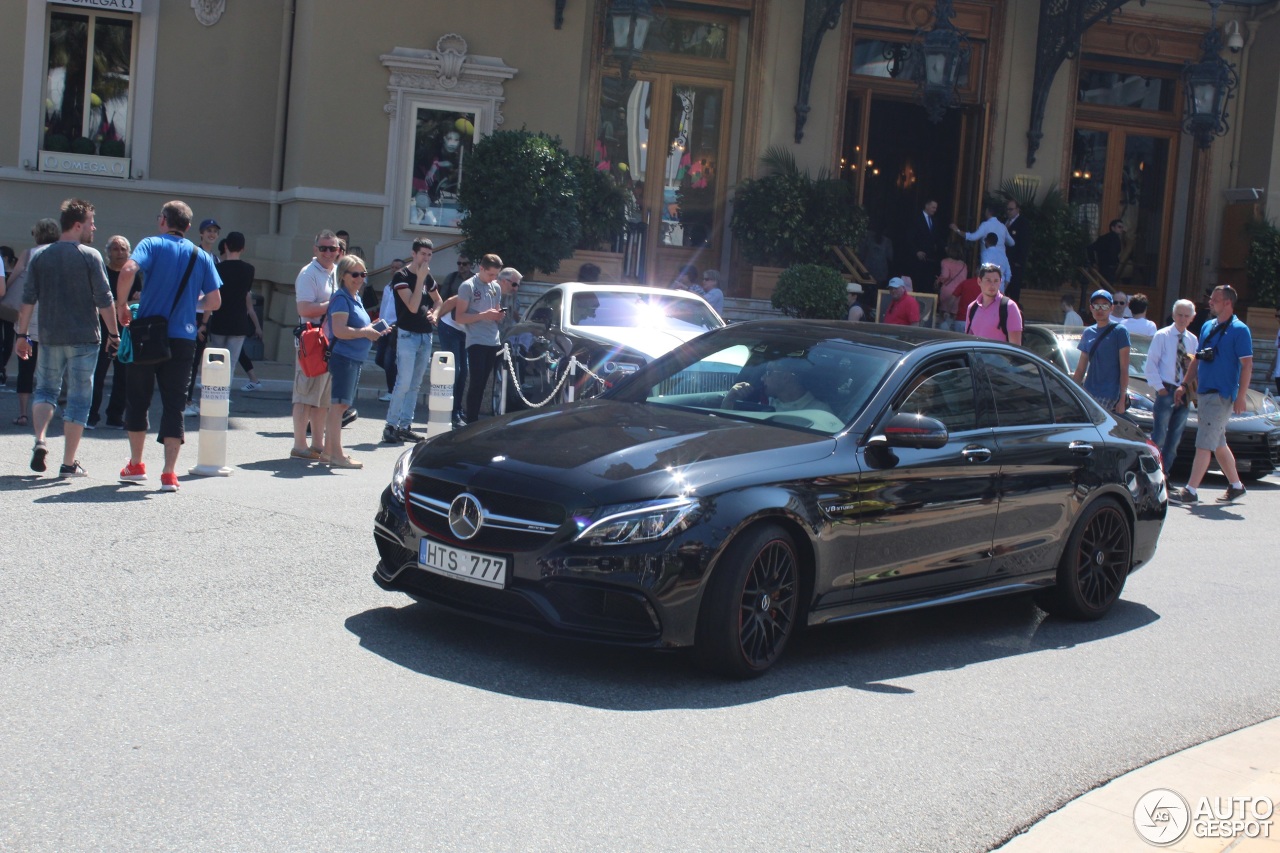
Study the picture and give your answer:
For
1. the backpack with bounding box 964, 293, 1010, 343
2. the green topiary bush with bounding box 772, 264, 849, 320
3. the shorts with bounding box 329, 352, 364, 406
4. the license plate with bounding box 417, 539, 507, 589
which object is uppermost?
the green topiary bush with bounding box 772, 264, 849, 320

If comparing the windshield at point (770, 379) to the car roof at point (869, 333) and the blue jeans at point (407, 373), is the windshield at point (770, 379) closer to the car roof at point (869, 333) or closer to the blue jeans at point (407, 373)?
the car roof at point (869, 333)

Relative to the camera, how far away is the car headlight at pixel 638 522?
18.7ft

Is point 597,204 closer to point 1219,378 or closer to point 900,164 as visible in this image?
point 900,164

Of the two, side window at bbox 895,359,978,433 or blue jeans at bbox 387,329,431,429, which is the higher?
side window at bbox 895,359,978,433

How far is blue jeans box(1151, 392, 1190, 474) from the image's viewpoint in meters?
13.7

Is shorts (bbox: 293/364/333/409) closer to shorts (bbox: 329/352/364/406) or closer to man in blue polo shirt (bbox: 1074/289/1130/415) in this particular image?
shorts (bbox: 329/352/364/406)

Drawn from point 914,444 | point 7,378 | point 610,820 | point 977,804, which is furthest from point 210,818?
point 7,378

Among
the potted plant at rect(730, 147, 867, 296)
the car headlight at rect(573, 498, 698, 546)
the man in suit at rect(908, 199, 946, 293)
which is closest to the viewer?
the car headlight at rect(573, 498, 698, 546)

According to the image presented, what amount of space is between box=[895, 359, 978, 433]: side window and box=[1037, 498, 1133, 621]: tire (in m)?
1.05

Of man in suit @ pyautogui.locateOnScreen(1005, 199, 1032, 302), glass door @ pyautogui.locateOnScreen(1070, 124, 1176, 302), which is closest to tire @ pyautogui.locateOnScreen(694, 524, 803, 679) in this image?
man in suit @ pyautogui.locateOnScreen(1005, 199, 1032, 302)

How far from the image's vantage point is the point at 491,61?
21.0m

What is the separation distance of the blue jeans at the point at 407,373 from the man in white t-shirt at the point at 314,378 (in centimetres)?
137

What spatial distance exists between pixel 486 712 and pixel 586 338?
914cm

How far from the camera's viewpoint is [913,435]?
258 inches
